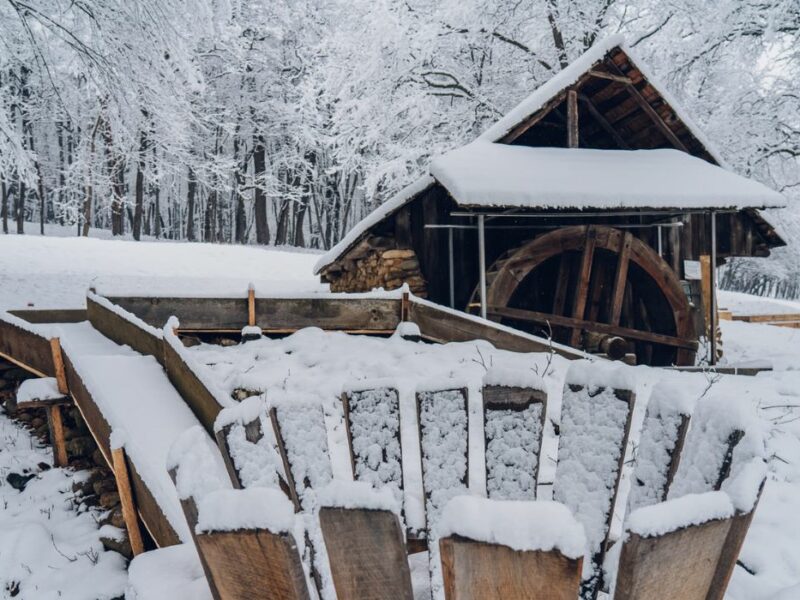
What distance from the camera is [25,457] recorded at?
5664mm

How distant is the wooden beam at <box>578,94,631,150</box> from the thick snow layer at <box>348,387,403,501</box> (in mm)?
9665

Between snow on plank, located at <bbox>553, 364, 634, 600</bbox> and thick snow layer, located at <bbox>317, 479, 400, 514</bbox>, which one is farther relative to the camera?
snow on plank, located at <bbox>553, 364, 634, 600</bbox>

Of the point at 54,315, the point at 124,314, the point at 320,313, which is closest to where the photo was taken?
the point at 124,314

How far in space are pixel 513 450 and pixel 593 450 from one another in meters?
0.19

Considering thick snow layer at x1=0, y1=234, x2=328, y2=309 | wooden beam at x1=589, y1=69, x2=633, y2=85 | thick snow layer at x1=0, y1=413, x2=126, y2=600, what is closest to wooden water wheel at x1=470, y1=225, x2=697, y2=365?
wooden beam at x1=589, y1=69, x2=633, y2=85

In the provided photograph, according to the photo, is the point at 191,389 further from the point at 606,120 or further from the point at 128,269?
the point at 128,269

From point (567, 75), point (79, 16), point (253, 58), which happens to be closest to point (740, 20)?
point (567, 75)

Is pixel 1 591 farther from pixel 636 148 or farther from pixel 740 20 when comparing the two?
pixel 740 20

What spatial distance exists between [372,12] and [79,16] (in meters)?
6.48

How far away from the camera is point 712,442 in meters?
1.10

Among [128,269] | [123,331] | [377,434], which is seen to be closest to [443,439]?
[377,434]

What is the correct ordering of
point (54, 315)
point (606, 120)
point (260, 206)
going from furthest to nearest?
point (260, 206) → point (606, 120) → point (54, 315)

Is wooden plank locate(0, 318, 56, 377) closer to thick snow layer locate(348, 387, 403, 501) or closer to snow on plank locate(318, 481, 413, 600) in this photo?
thick snow layer locate(348, 387, 403, 501)

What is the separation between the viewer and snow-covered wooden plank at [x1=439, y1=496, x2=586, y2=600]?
643 millimetres
